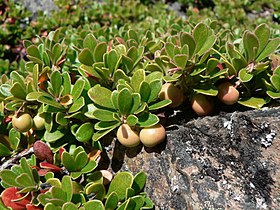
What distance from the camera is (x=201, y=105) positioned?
1.61 meters

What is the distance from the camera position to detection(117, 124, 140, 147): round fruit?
1.51 meters

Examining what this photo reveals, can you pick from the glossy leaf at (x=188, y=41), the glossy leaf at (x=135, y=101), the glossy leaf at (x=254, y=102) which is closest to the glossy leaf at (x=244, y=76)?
the glossy leaf at (x=254, y=102)

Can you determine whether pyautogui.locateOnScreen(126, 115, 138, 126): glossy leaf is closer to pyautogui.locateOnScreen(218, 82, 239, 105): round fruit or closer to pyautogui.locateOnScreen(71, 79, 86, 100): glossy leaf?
pyautogui.locateOnScreen(71, 79, 86, 100): glossy leaf

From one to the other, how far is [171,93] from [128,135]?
0.26 m

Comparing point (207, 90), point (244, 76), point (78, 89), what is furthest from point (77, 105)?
point (244, 76)

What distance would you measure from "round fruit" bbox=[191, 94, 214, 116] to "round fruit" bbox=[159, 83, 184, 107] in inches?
2.5

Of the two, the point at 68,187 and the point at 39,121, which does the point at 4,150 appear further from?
the point at 68,187

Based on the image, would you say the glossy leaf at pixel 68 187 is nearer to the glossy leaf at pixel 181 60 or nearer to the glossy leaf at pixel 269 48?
the glossy leaf at pixel 181 60

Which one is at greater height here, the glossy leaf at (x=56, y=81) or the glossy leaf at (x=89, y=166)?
the glossy leaf at (x=56, y=81)

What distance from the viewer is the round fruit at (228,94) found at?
1604mm

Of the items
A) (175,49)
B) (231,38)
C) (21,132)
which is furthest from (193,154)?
(231,38)

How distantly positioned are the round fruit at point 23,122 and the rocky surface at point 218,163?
51 centimetres

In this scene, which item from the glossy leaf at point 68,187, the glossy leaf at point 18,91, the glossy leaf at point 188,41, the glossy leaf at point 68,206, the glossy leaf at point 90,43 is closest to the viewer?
the glossy leaf at point 68,206

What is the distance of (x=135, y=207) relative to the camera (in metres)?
1.47
